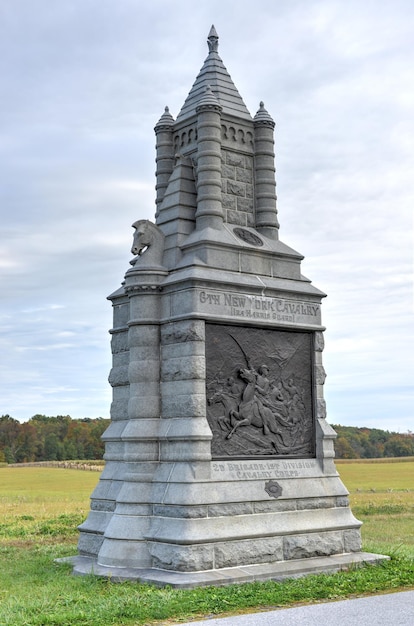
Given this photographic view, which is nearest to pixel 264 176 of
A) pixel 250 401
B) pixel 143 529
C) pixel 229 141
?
pixel 229 141

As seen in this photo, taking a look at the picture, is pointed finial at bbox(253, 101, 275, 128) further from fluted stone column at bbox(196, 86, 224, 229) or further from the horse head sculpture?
the horse head sculpture

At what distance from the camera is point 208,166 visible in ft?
50.8

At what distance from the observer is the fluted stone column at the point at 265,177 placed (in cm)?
1640

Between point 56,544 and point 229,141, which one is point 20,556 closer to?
point 56,544

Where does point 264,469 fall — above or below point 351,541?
above

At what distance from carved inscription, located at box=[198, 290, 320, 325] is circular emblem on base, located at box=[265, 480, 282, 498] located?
2943 mm

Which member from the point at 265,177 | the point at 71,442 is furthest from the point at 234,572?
the point at 71,442

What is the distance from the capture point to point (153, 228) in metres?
15.6

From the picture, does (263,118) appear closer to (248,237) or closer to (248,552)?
(248,237)

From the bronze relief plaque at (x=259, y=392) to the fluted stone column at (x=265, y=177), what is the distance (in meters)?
2.34

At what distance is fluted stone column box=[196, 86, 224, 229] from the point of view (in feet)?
50.6

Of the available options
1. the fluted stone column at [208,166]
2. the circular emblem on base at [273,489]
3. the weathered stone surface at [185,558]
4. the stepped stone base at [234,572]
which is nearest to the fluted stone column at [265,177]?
the fluted stone column at [208,166]

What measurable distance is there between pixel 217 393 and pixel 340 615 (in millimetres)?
4952

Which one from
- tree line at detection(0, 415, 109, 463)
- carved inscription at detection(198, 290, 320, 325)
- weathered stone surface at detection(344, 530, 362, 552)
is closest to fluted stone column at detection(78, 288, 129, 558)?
carved inscription at detection(198, 290, 320, 325)
